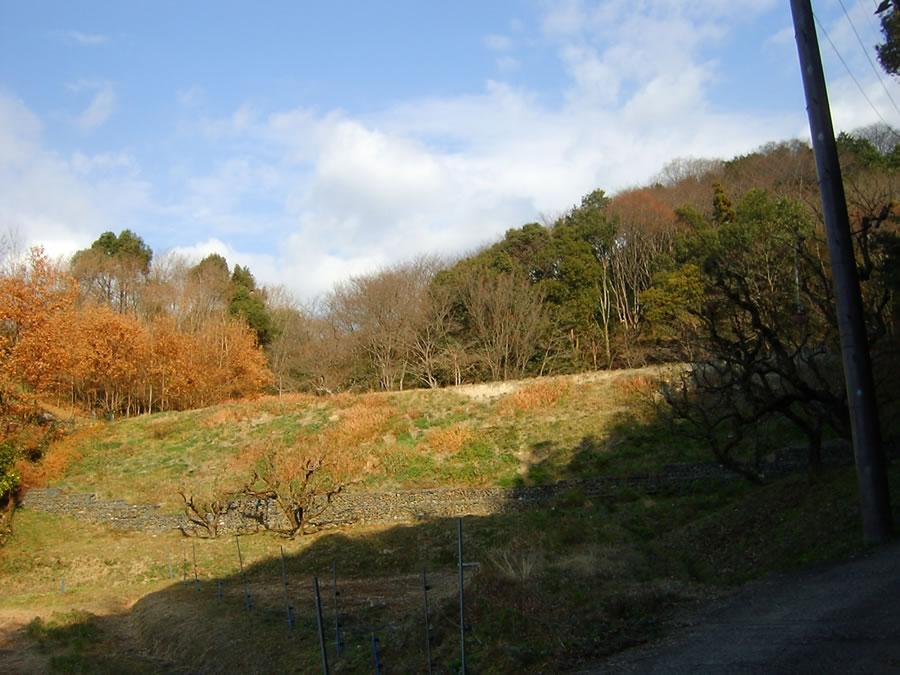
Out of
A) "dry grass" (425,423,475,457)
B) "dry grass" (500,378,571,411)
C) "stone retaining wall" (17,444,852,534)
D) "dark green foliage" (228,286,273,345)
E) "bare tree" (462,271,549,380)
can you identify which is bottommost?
"stone retaining wall" (17,444,852,534)

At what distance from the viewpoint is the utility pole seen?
9.27 m

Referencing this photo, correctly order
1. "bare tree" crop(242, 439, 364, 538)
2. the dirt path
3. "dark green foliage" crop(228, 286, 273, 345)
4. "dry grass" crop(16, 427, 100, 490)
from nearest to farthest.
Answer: the dirt path, "bare tree" crop(242, 439, 364, 538), "dry grass" crop(16, 427, 100, 490), "dark green foliage" crop(228, 286, 273, 345)

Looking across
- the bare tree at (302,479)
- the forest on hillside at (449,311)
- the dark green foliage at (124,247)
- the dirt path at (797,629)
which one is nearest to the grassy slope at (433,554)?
the dirt path at (797,629)

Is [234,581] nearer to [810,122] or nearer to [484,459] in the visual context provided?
[484,459]

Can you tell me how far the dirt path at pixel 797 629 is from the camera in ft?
19.9

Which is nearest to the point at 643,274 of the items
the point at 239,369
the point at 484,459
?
the point at 484,459

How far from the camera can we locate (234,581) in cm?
1739

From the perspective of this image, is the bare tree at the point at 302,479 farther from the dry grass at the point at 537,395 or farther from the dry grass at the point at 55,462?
the dry grass at the point at 55,462

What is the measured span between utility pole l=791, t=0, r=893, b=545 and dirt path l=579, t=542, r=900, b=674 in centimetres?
71

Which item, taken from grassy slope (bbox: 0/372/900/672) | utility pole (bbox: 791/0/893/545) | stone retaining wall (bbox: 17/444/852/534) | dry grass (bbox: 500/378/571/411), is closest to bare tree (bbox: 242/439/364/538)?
stone retaining wall (bbox: 17/444/852/534)

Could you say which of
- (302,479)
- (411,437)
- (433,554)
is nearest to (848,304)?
(433,554)

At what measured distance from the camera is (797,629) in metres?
6.94

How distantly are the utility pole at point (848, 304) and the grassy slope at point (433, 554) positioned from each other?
805mm

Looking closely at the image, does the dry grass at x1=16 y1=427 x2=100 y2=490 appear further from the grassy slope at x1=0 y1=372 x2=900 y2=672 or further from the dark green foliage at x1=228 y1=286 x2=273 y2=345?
the dark green foliage at x1=228 y1=286 x2=273 y2=345
